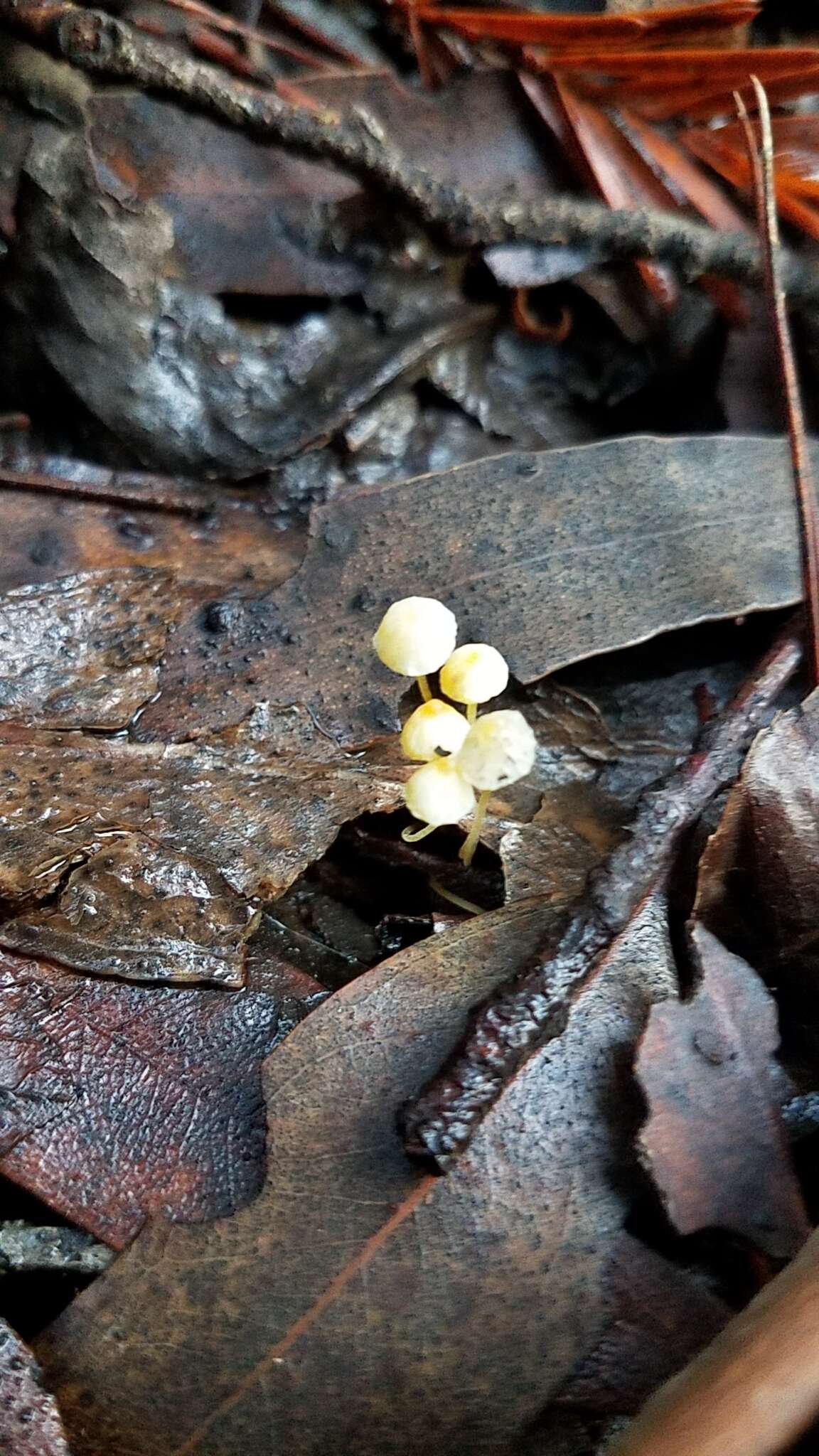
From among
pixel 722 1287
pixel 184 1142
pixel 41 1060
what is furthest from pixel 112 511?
pixel 722 1287

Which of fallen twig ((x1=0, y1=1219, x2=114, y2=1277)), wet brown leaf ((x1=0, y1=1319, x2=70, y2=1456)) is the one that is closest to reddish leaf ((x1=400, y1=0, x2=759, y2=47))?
fallen twig ((x1=0, y1=1219, x2=114, y2=1277))

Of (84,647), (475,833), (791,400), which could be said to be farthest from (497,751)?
(791,400)

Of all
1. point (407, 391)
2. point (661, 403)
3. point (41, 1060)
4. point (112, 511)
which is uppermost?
point (112, 511)

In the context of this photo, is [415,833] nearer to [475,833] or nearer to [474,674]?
[475,833]

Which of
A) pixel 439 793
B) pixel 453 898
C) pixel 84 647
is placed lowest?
pixel 453 898

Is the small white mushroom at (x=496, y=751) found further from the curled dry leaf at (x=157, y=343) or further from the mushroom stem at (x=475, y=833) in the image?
the curled dry leaf at (x=157, y=343)

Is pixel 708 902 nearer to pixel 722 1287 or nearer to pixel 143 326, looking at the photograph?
pixel 722 1287

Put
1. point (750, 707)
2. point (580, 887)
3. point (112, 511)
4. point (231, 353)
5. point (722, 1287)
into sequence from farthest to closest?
point (231, 353), point (112, 511), point (750, 707), point (580, 887), point (722, 1287)
